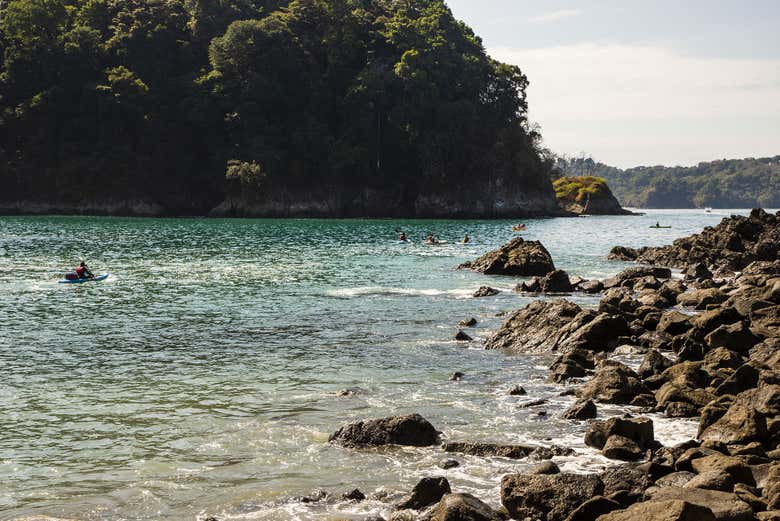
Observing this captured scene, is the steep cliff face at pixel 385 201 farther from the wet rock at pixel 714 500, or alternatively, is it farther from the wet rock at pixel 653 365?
the wet rock at pixel 714 500

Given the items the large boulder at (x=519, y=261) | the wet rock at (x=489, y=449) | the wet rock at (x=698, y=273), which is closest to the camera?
the wet rock at (x=489, y=449)

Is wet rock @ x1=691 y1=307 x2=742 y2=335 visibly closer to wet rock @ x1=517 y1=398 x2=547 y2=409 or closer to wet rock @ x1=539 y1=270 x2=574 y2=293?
wet rock @ x1=517 y1=398 x2=547 y2=409

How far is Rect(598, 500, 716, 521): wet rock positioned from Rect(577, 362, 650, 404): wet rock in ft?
26.5

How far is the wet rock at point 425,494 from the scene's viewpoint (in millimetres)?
Result: 10945

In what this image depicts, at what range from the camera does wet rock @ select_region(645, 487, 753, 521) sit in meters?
8.66

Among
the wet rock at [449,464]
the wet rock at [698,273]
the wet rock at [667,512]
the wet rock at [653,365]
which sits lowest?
the wet rock at [449,464]

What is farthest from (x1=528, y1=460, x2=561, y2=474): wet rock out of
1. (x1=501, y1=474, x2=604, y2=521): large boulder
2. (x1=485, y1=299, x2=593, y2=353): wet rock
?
(x1=485, y1=299, x2=593, y2=353): wet rock

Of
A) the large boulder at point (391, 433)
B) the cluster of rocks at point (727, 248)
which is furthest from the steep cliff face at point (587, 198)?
the large boulder at point (391, 433)

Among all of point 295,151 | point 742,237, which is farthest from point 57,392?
point 295,151

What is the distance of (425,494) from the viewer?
1098cm

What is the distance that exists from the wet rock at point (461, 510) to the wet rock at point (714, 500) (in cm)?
214

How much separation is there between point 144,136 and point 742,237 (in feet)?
338

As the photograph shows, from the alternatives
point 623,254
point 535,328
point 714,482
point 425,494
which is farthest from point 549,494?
point 623,254

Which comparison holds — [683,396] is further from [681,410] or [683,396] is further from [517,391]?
[517,391]
